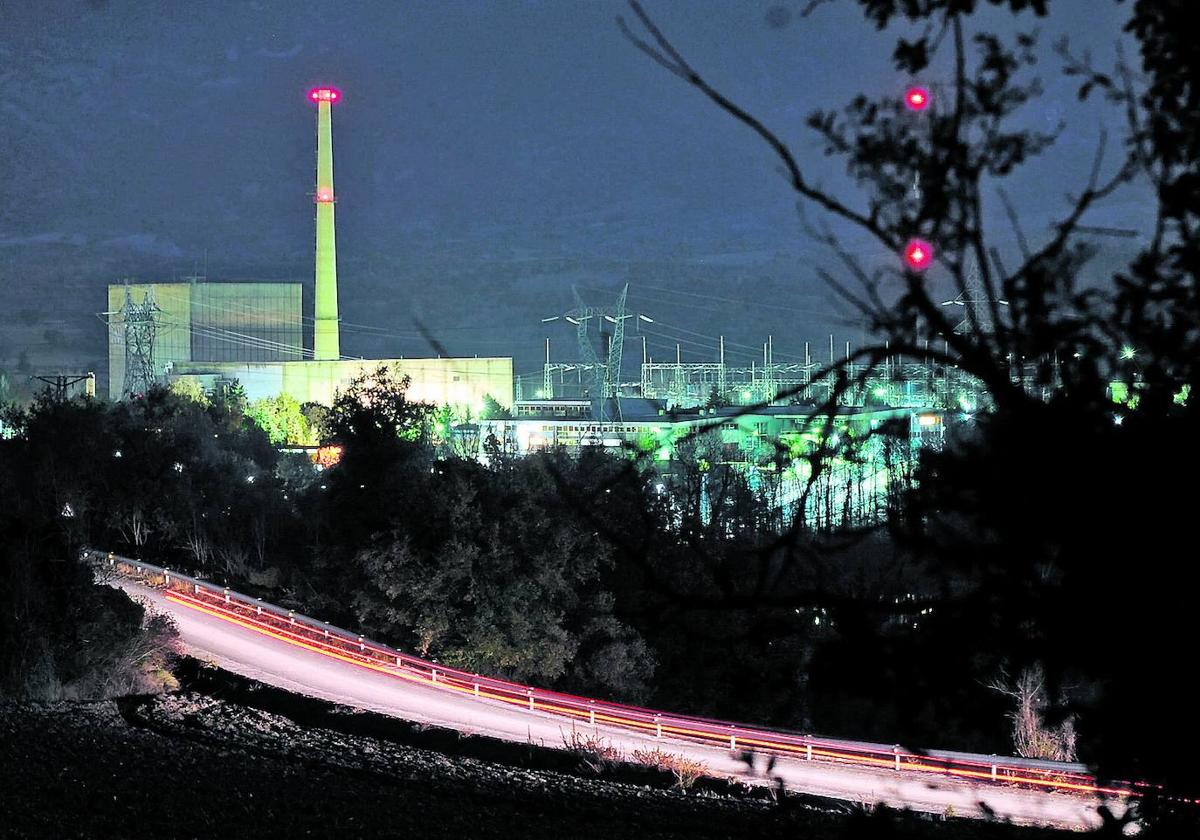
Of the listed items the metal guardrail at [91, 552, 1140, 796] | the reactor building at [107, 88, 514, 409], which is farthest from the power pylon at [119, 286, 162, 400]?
the metal guardrail at [91, 552, 1140, 796]

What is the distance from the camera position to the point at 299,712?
15328 millimetres

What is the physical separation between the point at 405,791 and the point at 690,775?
3243 millimetres

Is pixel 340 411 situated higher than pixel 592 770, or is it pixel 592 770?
pixel 340 411

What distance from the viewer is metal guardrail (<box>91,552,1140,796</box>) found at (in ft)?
43.3

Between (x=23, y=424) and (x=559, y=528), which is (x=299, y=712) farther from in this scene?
(x=23, y=424)

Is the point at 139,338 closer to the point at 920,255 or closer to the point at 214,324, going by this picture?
the point at 214,324

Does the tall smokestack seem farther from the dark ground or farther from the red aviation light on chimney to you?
the dark ground

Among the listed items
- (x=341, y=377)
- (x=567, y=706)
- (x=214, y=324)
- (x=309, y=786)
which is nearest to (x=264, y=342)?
(x=214, y=324)

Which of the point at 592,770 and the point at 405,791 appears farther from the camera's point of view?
the point at 592,770

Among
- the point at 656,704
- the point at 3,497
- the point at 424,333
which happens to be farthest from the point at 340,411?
the point at 424,333

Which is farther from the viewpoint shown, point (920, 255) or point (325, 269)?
point (325, 269)

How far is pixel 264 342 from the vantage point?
66.1 metres

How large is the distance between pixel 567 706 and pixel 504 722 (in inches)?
42.1

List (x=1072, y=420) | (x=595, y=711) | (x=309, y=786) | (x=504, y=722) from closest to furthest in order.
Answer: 1. (x=1072, y=420)
2. (x=309, y=786)
3. (x=504, y=722)
4. (x=595, y=711)
